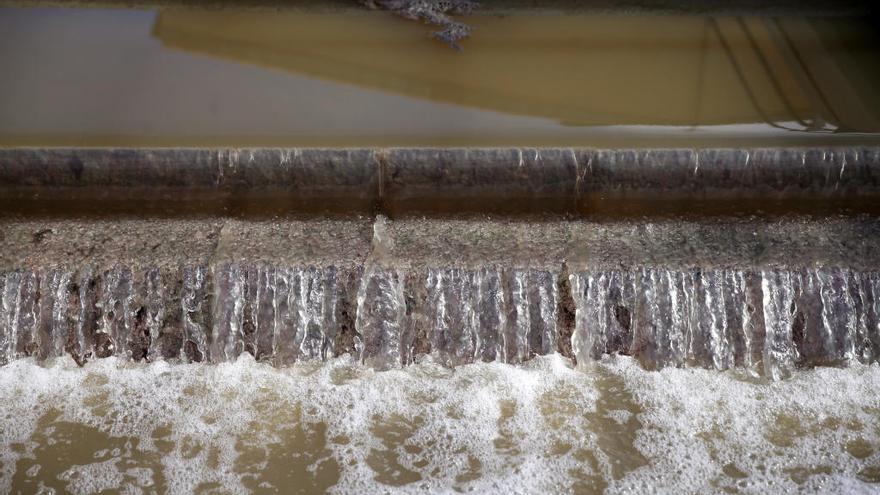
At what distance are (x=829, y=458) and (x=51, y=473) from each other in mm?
2316

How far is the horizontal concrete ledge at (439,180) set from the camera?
122 inches

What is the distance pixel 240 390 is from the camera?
2871 millimetres

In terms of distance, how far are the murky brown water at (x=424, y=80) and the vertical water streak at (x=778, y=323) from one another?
852 mm

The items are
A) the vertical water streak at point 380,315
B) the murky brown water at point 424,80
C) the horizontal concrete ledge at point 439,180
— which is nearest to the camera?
the vertical water streak at point 380,315

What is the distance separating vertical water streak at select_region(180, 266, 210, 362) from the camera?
2.88m

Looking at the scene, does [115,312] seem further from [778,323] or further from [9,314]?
[778,323]

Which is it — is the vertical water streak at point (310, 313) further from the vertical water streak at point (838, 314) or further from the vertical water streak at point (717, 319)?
the vertical water streak at point (838, 314)

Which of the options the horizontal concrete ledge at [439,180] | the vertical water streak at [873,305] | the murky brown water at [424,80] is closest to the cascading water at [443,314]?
the vertical water streak at [873,305]

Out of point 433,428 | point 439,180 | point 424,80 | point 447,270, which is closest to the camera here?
point 433,428

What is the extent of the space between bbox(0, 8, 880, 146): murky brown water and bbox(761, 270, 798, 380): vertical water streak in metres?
0.85

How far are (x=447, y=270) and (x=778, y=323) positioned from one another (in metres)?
1.12

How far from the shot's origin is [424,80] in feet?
13.1

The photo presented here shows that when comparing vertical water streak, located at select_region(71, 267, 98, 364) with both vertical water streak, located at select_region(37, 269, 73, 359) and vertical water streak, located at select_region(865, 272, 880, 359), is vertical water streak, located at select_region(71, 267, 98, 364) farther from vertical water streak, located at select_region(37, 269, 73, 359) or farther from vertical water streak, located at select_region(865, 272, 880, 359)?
vertical water streak, located at select_region(865, 272, 880, 359)

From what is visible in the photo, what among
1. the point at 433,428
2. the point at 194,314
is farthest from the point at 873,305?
the point at 194,314
